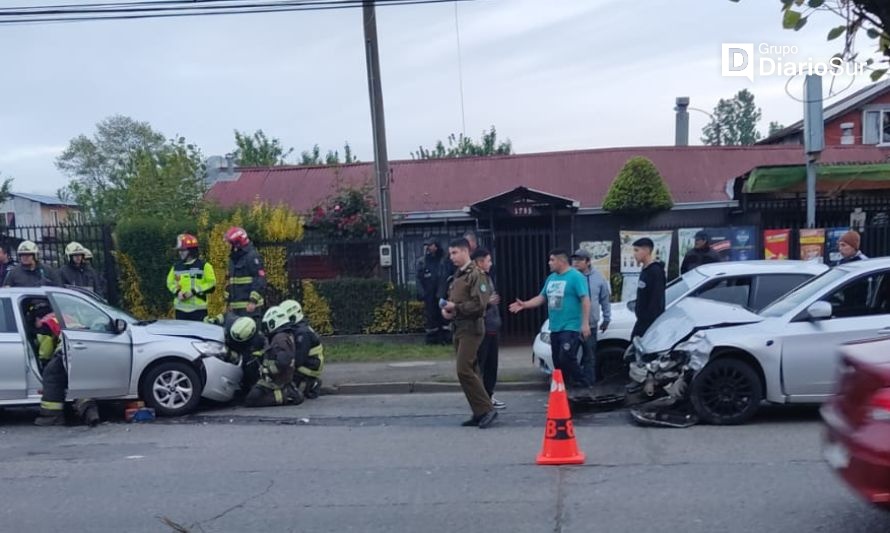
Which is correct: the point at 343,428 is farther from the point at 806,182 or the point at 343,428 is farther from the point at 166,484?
the point at 806,182

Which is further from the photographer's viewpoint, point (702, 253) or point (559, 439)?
point (702, 253)

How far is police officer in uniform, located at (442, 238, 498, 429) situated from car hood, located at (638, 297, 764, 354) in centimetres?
175

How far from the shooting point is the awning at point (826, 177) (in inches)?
568

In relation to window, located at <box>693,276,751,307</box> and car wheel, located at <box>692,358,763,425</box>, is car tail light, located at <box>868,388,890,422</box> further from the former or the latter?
window, located at <box>693,276,751,307</box>

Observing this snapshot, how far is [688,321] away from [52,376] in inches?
256

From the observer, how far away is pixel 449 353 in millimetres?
13016

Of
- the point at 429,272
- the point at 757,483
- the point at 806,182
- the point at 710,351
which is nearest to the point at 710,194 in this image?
the point at 806,182

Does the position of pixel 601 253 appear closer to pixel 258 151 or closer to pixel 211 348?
pixel 211 348

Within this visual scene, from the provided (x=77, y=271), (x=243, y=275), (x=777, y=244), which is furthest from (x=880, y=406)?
(x=77, y=271)

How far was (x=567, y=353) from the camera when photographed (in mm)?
8719

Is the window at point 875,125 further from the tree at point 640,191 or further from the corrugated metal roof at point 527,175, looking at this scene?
the tree at point 640,191

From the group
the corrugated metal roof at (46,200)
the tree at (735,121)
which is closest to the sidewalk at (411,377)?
the corrugated metal roof at (46,200)

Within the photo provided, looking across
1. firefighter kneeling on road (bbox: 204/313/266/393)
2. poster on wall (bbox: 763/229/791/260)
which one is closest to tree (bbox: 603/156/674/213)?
poster on wall (bbox: 763/229/791/260)

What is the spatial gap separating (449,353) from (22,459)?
6.66m
